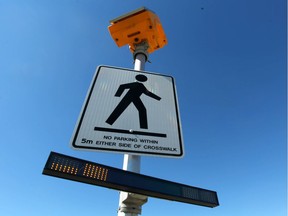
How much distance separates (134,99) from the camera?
1845 mm

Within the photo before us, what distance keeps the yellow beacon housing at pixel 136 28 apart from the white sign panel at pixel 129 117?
1.14 metres

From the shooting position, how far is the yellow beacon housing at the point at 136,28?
2916 millimetres

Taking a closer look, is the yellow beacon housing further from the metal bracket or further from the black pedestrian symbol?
the black pedestrian symbol

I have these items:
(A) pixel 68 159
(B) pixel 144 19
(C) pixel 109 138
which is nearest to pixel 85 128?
(C) pixel 109 138

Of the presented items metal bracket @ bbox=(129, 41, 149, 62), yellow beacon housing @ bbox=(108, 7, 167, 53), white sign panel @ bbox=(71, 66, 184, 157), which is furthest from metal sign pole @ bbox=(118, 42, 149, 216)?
yellow beacon housing @ bbox=(108, 7, 167, 53)

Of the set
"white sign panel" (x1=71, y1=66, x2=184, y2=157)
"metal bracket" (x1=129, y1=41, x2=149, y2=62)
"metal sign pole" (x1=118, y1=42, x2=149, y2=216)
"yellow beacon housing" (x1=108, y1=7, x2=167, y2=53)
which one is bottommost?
"metal sign pole" (x1=118, y1=42, x2=149, y2=216)

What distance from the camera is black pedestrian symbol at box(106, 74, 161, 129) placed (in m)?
1.67

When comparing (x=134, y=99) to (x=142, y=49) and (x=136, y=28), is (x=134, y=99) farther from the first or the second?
(x=136, y=28)

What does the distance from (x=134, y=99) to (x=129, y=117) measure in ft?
0.77

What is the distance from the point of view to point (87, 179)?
4.10ft

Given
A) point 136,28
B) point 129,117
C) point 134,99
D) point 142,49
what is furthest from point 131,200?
point 136,28

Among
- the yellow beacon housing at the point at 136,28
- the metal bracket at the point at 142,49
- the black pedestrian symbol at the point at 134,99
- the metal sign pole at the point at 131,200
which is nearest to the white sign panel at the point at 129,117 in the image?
the black pedestrian symbol at the point at 134,99

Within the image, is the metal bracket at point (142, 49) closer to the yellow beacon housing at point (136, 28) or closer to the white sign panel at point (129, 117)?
the yellow beacon housing at point (136, 28)

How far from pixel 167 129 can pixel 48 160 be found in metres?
0.94
